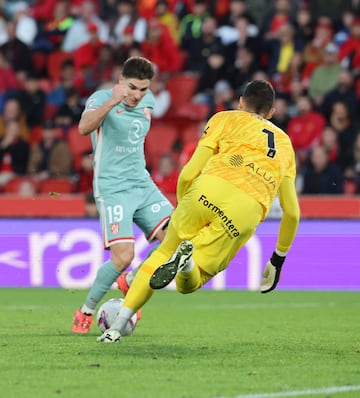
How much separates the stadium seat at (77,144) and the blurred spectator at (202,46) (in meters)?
2.41

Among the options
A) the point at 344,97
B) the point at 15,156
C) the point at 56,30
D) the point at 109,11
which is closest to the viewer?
the point at 344,97

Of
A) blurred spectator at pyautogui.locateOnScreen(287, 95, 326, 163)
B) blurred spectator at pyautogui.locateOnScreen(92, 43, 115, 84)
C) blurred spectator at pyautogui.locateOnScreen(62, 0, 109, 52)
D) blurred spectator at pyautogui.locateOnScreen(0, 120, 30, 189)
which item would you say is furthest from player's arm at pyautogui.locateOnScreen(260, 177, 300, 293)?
blurred spectator at pyautogui.locateOnScreen(62, 0, 109, 52)

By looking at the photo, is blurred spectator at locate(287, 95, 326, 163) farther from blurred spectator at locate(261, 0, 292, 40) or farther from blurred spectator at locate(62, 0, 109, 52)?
blurred spectator at locate(62, 0, 109, 52)

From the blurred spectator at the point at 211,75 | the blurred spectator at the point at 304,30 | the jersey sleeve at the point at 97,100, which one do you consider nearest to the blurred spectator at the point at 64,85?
the blurred spectator at the point at 211,75

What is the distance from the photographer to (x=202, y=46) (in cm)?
1966

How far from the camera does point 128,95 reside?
978cm

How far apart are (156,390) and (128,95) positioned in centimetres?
377

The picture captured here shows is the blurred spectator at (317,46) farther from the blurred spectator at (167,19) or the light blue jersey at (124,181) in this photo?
the light blue jersey at (124,181)

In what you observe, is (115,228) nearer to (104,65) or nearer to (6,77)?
(104,65)

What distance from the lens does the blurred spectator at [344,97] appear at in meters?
18.0

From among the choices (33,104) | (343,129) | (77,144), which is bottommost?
(77,144)

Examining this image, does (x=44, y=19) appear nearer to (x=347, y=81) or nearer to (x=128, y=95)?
(x=347, y=81)

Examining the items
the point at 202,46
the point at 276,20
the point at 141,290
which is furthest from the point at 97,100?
the point at 276,20

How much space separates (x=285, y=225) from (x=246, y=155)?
624 millimetres
